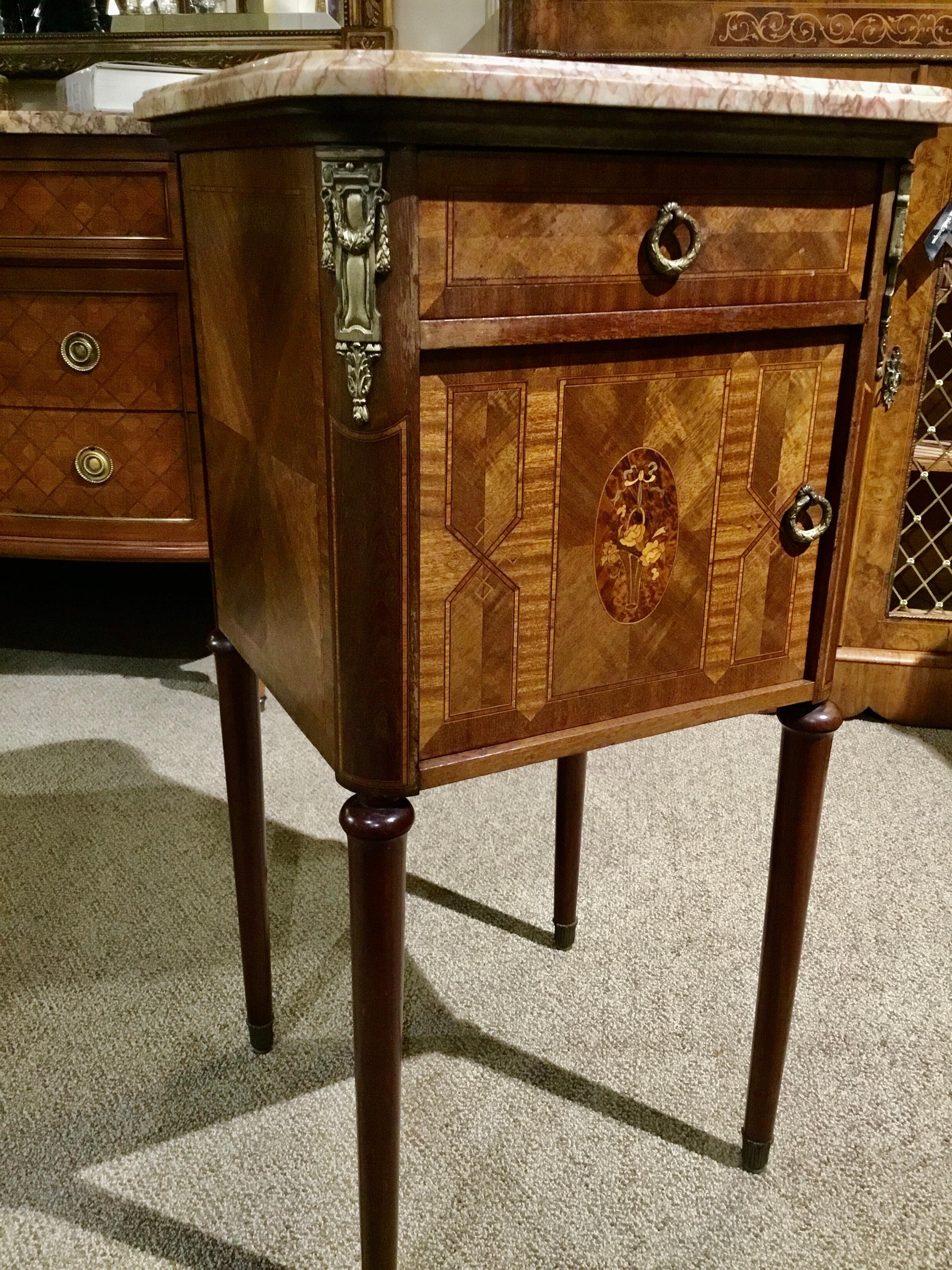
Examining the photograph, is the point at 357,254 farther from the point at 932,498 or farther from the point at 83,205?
the point at 932,498

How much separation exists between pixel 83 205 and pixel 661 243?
1.28 metres

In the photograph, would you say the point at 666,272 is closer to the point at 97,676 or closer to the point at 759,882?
the point at 759,882

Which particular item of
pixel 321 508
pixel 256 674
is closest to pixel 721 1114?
pixel 256 674

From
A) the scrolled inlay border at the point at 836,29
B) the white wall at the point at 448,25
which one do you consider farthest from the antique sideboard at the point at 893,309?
the white wall at the point at 448,25

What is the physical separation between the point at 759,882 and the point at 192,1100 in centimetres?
75

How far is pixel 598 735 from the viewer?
798 millimetres

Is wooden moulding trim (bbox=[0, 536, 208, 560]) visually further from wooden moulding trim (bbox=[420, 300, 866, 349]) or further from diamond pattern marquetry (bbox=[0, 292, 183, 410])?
wooden moulding trim (bbox=[420, 300, 866, 349])

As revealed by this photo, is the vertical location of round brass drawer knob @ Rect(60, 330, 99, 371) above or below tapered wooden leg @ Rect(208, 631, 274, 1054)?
above

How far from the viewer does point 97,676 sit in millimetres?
2035

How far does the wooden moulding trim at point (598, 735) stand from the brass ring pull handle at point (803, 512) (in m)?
0.12

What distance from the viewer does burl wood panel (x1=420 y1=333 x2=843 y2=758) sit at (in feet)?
2.24

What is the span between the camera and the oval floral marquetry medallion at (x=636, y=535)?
29.5 inches

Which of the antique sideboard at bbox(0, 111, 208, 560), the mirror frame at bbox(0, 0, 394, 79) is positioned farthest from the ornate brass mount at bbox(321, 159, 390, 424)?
the mirror frame at bbox(0, 0, 394, 79)

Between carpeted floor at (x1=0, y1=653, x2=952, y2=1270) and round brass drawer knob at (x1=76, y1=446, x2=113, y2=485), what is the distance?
1.43ft
